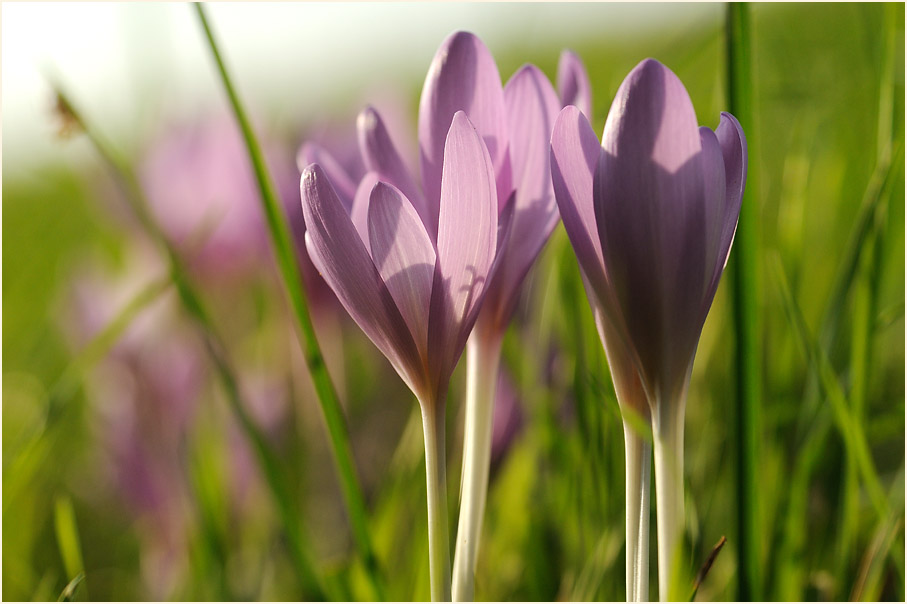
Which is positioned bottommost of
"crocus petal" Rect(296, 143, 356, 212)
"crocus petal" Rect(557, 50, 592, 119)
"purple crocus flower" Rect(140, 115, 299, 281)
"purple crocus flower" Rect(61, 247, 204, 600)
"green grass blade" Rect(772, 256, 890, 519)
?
"purple crocus flower" Rect(61, 247, 204, 600)

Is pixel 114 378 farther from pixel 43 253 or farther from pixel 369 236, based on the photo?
pixel 43 253

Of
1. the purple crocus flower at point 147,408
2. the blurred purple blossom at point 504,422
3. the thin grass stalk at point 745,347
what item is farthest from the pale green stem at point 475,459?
the purple crocus flower at point 147,408


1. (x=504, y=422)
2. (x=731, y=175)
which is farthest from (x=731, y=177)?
(x=504, y=422)

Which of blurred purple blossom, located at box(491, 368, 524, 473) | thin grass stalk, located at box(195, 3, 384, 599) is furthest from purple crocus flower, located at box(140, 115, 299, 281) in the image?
thin grass stalk, located at box(195, 3, 384, 599)

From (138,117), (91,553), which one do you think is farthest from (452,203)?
(138,117)

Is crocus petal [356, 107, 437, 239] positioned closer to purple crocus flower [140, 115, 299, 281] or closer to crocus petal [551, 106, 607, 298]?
crocus petal [551, 106, 607, 298]

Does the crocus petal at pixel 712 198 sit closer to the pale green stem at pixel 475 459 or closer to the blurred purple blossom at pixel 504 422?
the pale green stem at pixel 475 459

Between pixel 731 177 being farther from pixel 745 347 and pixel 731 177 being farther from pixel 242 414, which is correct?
pixel 242 414
